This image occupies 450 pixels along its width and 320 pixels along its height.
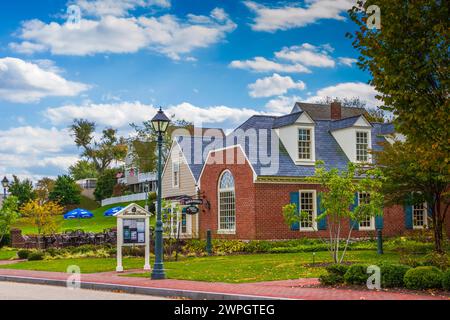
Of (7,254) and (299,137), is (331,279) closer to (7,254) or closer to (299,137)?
(299,137)

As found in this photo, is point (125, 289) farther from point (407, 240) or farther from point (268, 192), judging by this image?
point (407, 240)

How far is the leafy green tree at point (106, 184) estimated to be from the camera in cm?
8431

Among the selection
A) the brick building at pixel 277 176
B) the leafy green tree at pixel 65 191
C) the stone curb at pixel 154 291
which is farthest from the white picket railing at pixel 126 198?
the stone curb at pixel 154 291

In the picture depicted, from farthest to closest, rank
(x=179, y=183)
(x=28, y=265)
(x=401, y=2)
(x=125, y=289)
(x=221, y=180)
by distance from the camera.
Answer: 1. (x=179, y=183)
2. (x=221, y=180)
3. (x=28, y=265)
4. (x=125, y=289)
5. (x=401, y=2)

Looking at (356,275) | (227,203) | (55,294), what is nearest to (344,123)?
(227,203)

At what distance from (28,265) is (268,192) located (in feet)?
38.1

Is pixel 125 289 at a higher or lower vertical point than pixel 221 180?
lower

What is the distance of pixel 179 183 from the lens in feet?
132

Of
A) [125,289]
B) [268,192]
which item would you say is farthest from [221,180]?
[125,289]

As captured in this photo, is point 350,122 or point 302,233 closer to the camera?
point 302,233

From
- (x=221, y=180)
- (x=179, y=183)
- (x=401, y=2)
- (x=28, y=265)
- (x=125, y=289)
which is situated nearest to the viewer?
(x=401, y=2)

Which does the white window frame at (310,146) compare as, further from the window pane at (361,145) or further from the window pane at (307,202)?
the window pane at (361,145)

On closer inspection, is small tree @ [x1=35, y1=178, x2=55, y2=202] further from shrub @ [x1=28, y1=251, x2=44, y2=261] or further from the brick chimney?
shrub @ [x1=28, y1=251, x2=44, y2=261]

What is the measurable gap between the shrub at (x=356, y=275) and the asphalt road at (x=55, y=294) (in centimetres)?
439
